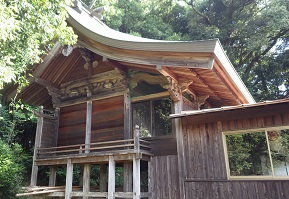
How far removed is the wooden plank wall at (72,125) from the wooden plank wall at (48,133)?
0.24m

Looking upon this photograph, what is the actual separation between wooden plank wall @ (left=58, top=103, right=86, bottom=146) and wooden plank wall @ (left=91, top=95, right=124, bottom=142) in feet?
1.87

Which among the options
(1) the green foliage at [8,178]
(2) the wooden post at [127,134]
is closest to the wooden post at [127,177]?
(2) the wooden post at [127,134]

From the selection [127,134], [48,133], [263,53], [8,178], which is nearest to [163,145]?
[127,134]

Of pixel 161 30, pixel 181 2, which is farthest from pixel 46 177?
pixel 181 2

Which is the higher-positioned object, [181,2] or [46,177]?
[181,2]

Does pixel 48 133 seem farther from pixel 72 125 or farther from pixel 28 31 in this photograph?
pixel 28 31

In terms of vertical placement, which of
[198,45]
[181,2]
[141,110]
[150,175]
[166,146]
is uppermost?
[181,2]

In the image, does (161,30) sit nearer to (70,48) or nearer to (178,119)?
(70,48)

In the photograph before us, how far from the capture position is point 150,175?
693cm

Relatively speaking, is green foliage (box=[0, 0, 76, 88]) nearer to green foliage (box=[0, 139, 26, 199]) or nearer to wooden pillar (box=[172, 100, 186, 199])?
wooden pillar (box=[172, 100, 186, 199])

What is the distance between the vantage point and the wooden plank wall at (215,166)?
17.9 feet

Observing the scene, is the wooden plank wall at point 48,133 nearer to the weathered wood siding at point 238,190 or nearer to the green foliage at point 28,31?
the green foliage at point 28,31

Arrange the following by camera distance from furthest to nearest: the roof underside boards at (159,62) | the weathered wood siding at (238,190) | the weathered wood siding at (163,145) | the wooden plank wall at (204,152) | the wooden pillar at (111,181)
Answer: the weathered wood siding at (163,145)
the wooden pillar at (111,181)
the wooden plank wall at (204,152)
the roof underside boards at (159,62)
the weathered wood siding at (238,190)

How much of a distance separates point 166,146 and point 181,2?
63.8 feet
